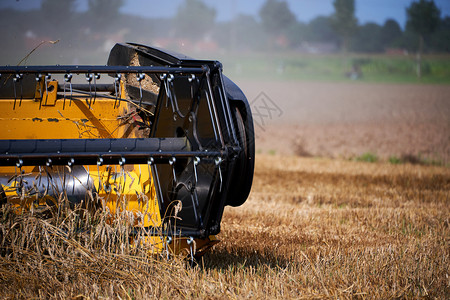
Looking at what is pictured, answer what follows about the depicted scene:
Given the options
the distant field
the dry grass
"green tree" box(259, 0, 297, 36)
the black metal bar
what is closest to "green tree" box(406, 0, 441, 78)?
the distant field

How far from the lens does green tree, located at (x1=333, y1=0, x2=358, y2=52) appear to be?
77.0ft

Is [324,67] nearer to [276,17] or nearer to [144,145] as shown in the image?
[276,17]

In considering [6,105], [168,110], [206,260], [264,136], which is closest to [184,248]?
[206,260]

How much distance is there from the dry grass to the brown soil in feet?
11.0

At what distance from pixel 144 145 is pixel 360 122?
13.4m

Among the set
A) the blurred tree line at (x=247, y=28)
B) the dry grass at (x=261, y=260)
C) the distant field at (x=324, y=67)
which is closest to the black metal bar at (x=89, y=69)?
the dry grass at (x=261, y=260)

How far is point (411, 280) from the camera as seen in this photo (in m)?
3.27

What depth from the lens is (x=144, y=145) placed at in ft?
10.7

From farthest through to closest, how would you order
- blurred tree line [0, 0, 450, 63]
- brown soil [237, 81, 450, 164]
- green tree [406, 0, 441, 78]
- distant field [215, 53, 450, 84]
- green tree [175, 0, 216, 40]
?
green tree [175, 0, 216, 40]
distant field [215, 53, 450, 84]
green tree [406, 0, 441, 78]
brown soil [237, 81, 450, 164]
blurred tree line [0, 0, 450, 63]

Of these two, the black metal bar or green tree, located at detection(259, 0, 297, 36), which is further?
green tree, located at detection(259, 0, 297, 36)

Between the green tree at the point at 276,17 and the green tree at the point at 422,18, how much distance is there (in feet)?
40.6

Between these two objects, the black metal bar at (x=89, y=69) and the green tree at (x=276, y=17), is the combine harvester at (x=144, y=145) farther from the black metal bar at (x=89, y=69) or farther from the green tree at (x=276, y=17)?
the green tree at (x=276, y=17)

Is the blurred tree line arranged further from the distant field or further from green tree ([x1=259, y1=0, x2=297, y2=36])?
the distant field

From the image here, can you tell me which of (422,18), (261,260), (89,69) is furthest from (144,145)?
(422,18)
